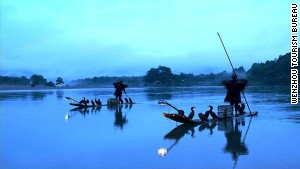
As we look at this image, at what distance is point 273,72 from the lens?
10369 centimetres

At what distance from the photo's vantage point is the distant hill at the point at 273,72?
3835 inches

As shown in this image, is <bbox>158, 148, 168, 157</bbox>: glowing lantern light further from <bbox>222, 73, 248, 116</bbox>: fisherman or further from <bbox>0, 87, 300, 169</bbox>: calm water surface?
<bbox>222, 73, 248, 116</bbox>: fisherman

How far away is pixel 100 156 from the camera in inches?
420

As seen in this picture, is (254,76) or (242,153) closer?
(242,153)

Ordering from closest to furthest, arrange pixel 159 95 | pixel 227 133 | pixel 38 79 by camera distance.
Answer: pixel 227 133 → pixel 159 95 → pixel 38 79

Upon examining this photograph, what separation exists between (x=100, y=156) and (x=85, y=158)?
45 cm

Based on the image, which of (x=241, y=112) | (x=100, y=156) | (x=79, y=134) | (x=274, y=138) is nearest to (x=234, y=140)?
(x=274, y=138)

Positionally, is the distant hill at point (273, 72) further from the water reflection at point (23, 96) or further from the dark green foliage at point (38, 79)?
the dark green foliage at point (38, 79)

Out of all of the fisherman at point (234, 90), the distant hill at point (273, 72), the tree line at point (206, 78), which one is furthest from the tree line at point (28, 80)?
the fisherman at point (234, 90)

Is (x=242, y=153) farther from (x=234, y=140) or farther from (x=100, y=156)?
(x=100, y=156)

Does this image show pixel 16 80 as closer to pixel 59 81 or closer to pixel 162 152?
pixel 59 81

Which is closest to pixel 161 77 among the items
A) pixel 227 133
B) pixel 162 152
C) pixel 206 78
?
pixel 206 78

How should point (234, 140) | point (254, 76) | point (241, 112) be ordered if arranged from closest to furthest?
point (234, 140)
point (241, 112)
point (254, 76)

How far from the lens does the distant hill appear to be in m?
97.4
